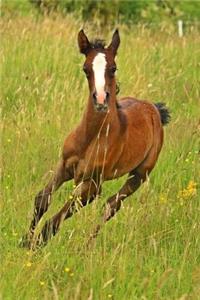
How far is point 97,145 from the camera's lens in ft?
17.0

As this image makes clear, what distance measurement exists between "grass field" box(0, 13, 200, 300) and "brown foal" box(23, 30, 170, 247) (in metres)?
0.11

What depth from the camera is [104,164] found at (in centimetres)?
516

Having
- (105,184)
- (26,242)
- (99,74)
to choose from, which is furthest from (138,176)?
(26,242)

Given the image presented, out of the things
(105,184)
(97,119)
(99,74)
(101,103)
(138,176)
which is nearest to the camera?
(101,103)

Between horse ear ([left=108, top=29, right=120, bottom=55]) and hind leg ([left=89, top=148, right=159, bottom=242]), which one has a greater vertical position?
horse ear ([left=108, top=29, right=120, bottom=55])

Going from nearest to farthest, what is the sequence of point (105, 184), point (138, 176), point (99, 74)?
1. point (99, 74)
2. point (138, 176)
3. point (105, 184)

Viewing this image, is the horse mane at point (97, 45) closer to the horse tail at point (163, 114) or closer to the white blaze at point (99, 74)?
the white blaze at point (99, 74)

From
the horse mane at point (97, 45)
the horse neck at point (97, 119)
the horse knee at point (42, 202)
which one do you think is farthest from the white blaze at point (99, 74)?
the horse knee at point (42, 202)

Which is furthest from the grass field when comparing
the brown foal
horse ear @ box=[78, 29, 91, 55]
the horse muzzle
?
horse ear @ box=[78, 29, 91, 55]

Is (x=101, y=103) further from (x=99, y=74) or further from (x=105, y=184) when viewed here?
(x=105, y=184)

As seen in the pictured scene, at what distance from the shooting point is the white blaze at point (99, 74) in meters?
4.77

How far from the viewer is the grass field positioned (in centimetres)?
425

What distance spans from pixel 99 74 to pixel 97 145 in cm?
52

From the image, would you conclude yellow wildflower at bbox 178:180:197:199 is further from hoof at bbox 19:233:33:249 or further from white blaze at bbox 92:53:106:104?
hoof at bbox 19:233:33:249
